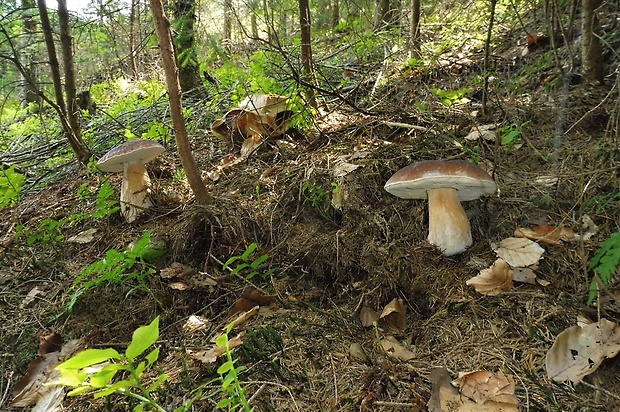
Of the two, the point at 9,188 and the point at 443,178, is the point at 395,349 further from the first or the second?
the point at 9,188

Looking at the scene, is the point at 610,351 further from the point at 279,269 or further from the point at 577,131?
the point at 577,131

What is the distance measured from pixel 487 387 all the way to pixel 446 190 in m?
1.27

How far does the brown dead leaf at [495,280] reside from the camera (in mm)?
2104

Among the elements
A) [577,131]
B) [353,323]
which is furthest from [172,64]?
[577,131]

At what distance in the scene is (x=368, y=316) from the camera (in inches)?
87.3

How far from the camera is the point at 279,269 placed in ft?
8.80

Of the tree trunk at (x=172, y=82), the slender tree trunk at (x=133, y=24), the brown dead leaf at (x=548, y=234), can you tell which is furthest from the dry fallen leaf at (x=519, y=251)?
the slender tree trunk at (x=133, y=24)

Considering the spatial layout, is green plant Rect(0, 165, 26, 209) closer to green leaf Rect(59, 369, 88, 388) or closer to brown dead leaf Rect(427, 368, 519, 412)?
green leaf Rect(59, 369, 88, 388)

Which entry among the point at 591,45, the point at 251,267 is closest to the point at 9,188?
the point at 251,267

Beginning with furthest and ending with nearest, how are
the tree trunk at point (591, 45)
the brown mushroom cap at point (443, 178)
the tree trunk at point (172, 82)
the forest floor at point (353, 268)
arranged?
1. the tree trunk at point (591, 45)
2. the tree trunk at point (172, 82)
3. the brown mushroom cap at point (443, 178)
4. the forest floor at point (353, 268)

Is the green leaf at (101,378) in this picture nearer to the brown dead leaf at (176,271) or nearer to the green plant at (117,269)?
the green plant at (117,269)

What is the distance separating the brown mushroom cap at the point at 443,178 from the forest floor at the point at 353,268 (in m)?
0.34

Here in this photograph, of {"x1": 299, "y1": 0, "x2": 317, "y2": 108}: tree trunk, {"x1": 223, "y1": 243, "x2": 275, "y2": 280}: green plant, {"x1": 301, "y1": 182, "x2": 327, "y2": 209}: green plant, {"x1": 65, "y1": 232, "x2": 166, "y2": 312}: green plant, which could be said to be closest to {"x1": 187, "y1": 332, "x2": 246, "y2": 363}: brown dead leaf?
{"x1": 223, "y1": 243, "x2": 275, "y2": 280}: green plant

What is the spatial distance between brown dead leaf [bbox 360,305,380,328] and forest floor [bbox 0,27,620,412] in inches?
1.9
